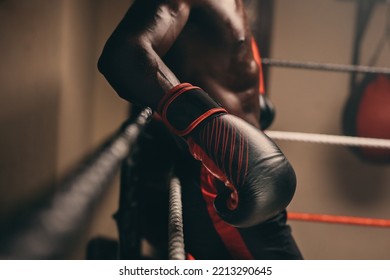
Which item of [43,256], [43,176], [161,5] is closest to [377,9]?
[161,5]

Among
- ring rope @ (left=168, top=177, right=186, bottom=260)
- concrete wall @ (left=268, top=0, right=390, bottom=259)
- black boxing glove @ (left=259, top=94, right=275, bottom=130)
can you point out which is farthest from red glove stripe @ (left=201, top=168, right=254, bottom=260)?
concrete wall @ (left=268, top=0, right=390, bottom=259)

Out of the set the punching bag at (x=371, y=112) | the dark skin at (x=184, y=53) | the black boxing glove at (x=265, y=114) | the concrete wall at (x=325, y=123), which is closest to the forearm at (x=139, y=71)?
the dark skin at (x=184, y=53)

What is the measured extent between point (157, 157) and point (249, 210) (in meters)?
0.75

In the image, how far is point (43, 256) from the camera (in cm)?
18

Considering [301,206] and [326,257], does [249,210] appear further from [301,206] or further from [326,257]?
[326,257]

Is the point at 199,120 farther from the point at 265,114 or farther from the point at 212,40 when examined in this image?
the point at 265,114

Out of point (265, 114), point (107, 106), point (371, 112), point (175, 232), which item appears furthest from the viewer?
point (371, 112)

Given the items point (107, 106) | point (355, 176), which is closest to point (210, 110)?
point (107, 106)

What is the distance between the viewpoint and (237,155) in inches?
17.9

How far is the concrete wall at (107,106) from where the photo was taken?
84 centimetres

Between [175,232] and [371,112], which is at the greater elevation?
[175,232]

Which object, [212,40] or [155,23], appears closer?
[155,23]

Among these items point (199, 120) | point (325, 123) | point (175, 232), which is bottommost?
point (325, 123)

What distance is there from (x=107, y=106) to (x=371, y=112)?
100 cm
